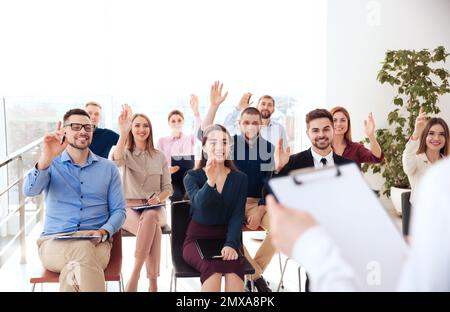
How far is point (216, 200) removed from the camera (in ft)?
9.34

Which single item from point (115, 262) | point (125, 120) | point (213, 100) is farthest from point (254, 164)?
point (115, 262)

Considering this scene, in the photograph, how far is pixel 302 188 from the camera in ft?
3.69

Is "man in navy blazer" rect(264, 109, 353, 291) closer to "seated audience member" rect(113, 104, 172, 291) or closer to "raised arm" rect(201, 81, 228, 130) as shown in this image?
→ "raised arm" rect(201, 81, 228, 130)

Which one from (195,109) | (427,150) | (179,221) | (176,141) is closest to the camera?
(179,221)

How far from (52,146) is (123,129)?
1076 mm

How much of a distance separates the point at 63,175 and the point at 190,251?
74cm

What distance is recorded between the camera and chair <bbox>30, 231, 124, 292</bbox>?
2.53 m

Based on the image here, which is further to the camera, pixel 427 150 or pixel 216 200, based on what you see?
pixel 427 150

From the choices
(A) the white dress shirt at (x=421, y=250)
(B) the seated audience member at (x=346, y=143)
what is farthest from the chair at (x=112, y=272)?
(A) the white dress shirt at (x=421, y=250)

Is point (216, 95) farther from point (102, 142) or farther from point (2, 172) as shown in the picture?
point (2, 172)

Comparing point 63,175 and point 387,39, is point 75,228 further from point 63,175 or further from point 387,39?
point 387,39

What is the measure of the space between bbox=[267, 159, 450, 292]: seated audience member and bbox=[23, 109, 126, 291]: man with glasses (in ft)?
5.60

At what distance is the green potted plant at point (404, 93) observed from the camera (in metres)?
5.26

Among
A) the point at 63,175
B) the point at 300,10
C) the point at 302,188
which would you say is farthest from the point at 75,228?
the point at 300,10
